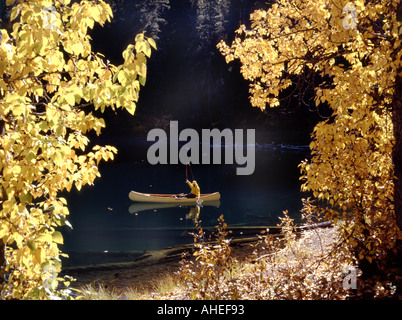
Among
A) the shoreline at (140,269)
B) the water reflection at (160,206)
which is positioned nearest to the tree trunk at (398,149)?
the shoreline at (140,269)

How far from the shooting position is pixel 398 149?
5.02 metres

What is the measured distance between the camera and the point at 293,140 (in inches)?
1916

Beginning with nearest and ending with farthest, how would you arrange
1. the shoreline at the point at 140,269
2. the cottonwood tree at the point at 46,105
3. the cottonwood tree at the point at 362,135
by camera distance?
1. the cottonwood tree at the point at 46,105
2. the cottonwood tree at the point at 362,135
3. the shoreline at the point at 140,269

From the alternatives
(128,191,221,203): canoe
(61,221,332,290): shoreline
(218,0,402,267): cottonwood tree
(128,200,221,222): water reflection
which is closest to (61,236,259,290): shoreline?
(61,221,332,290): shoreline

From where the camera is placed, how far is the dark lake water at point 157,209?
47.5 ft

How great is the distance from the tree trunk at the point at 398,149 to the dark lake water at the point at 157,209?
9816 mm

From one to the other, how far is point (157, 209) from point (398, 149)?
56.4 ft

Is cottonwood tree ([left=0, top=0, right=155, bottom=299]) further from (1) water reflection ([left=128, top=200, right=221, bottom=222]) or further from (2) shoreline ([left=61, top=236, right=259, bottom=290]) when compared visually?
(1) water reflection ([left=128, top=200, right=221, bottom=222])

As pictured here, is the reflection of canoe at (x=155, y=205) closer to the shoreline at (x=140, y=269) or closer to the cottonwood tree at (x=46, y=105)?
the shoreline at (x=140, y=269)

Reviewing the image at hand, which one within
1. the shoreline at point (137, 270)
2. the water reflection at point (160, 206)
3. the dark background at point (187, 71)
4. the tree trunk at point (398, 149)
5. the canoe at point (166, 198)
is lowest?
the shoreline at point (137, 270)

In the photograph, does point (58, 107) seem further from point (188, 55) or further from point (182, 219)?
point (188, 55)

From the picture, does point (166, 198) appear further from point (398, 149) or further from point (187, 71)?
point (187, 71)

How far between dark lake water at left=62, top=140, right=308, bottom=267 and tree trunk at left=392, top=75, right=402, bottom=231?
9816 mm
